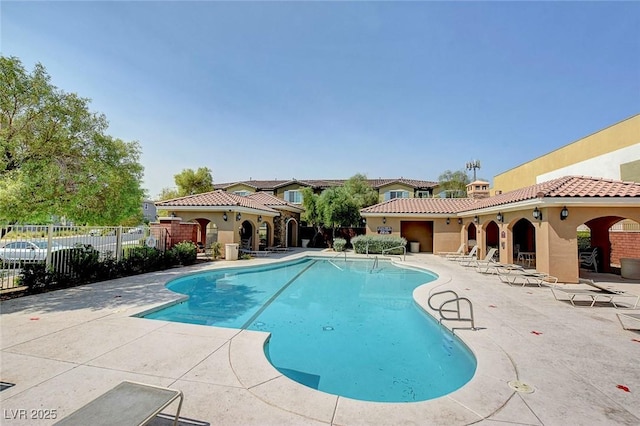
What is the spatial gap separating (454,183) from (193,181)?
131ft

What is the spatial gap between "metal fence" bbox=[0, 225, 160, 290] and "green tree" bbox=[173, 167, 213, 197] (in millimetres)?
30597

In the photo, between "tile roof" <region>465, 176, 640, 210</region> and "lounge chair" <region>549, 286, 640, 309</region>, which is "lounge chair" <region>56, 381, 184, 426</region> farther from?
"tile roof" <region>465, 176, 640, 210</region>

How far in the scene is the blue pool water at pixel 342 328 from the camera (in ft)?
17.7

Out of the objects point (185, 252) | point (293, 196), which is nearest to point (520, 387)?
point (185, 252)

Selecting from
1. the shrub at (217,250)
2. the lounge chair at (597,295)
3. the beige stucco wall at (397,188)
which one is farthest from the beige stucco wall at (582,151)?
the shrub at (217,250)

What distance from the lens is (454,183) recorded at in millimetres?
45469

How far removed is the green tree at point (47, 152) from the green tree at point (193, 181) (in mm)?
31858

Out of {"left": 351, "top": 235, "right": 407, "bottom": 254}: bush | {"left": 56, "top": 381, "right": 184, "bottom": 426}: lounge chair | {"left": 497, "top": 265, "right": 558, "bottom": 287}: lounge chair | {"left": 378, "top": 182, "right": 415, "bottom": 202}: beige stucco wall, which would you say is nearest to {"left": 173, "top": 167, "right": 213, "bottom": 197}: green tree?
{"left": 378, "top": 182, "right": 415, "bottom": 202}: beige stucco wall

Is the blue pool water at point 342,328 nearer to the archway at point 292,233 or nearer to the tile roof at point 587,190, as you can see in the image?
the tile roof at point 587,190

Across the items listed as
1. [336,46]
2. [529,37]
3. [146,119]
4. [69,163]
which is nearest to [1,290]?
[69,163]

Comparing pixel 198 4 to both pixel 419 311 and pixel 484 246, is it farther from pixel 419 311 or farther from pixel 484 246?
pixel 484 246

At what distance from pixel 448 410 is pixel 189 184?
43.6 meters

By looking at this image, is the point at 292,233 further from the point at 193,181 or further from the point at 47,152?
the point at 47,152

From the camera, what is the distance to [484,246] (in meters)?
20.0
